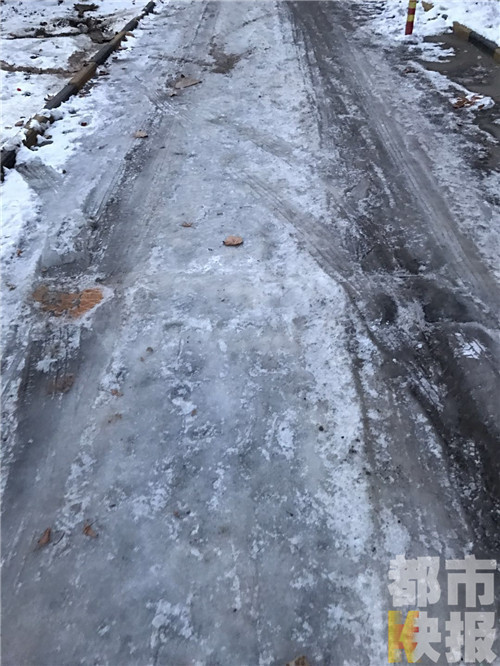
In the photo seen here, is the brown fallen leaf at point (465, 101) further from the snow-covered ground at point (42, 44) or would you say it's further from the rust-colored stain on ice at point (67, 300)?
the snow-covered ground at point (42, 44)

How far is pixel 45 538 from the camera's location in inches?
118

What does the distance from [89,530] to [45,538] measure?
27cm

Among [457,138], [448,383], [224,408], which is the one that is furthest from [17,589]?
[457,138]

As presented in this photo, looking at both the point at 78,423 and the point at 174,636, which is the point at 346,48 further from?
the point at 174,636

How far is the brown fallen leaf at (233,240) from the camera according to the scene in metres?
5.03

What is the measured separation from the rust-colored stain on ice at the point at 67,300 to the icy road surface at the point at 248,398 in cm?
9

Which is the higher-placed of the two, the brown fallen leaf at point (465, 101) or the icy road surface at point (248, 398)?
the brown fallen leaf at point (465, 101)

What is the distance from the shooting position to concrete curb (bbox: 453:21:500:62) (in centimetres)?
855

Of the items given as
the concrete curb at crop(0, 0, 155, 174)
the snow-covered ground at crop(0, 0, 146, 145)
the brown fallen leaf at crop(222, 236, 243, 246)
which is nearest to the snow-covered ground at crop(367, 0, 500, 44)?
the concrete curb at crop(0, 0, 155, 174)

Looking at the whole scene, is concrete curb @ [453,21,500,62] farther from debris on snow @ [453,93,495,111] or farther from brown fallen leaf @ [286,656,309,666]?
brown fallen leaf @ [286,656,309,666]

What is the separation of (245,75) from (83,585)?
8.56 m

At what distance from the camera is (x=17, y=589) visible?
2811mm

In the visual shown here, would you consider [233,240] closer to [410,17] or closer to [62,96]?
[62,96]

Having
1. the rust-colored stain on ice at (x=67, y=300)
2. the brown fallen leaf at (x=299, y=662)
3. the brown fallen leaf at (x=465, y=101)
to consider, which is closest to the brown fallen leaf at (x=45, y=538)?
the brown fallen leaf at (x=299, y=662)
